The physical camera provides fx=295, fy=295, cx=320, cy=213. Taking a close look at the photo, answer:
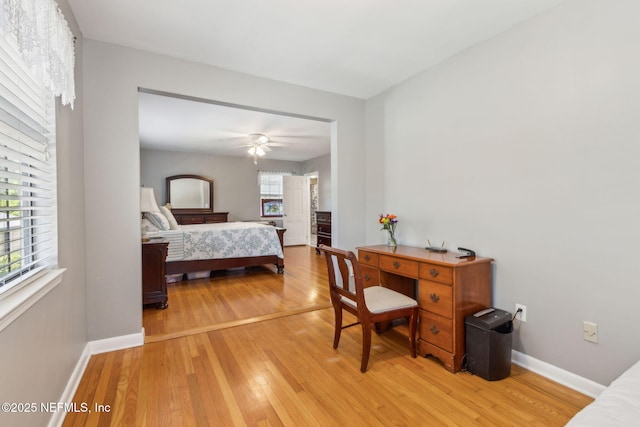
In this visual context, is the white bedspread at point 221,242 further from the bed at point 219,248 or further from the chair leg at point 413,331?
the chair leg at point 413,331

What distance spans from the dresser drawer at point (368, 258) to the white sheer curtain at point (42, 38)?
231cm

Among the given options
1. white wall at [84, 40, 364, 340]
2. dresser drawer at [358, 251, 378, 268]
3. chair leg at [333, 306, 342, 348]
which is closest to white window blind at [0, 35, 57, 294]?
white wall at [84, 40, 364, 340]

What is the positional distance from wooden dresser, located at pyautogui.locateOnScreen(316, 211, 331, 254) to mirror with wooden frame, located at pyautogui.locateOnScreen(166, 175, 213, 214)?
2672mm

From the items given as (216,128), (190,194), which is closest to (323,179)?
(190,194)

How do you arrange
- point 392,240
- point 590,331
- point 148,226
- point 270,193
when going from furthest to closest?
point 270,193 → point 148,226 → point 392,240 → point 590,331

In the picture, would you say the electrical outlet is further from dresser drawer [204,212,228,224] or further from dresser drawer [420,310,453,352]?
dresser drawer [204,212,228,224]

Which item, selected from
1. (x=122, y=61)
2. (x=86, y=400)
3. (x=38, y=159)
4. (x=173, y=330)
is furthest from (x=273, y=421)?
(x=122, y=61)

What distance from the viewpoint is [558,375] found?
1.89 meters

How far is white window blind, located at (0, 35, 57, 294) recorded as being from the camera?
1160 millimetres

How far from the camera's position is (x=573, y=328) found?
1843 millimetres

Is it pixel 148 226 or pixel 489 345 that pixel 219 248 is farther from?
pixel 489 345

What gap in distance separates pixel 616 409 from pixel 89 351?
9.81ft

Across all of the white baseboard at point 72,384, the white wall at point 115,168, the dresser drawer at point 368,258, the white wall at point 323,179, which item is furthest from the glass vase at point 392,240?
the white wall at point 323,179

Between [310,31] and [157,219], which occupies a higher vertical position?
[310,31]
